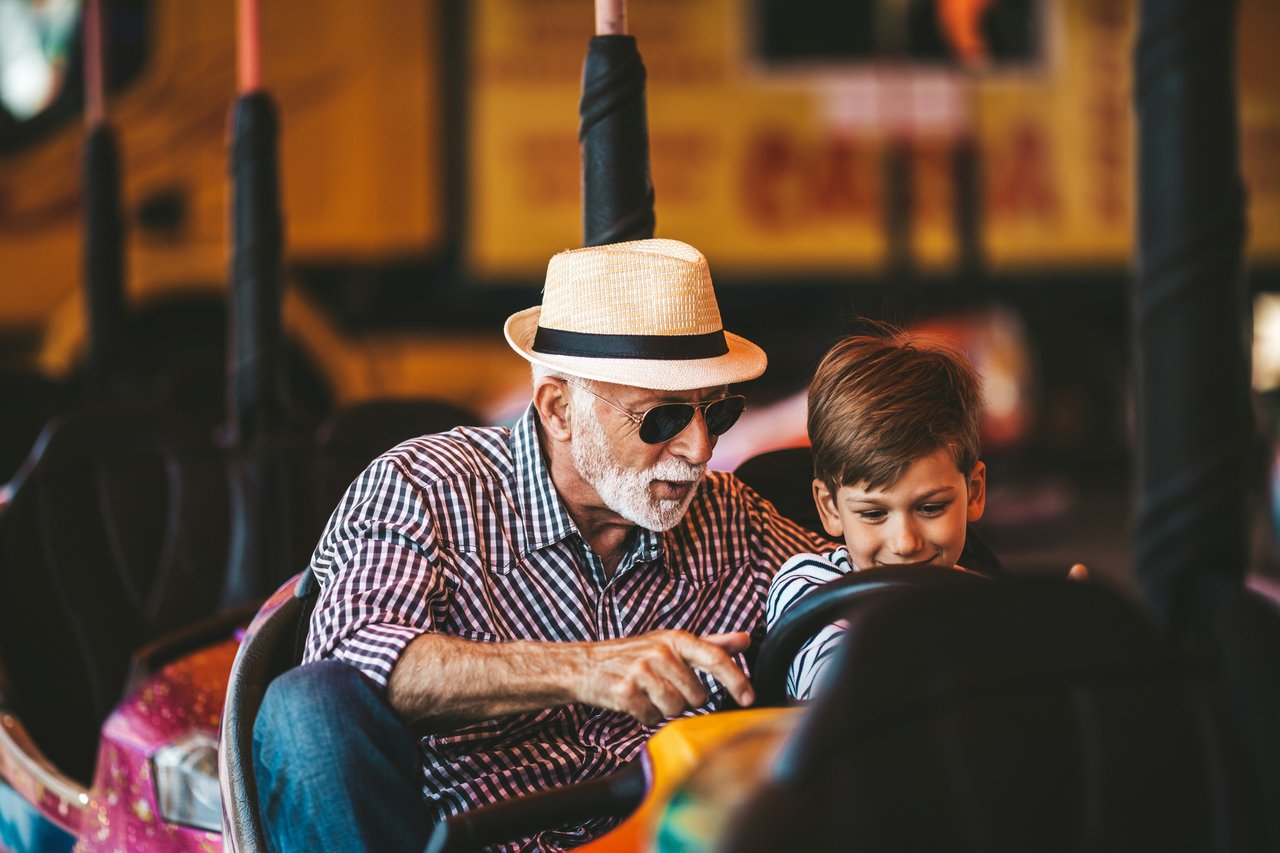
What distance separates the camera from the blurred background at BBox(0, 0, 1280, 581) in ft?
23.4

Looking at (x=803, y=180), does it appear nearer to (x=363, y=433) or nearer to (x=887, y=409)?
(x=363, y=433)

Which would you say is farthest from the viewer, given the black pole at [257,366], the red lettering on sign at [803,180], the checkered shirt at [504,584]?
the red lettering on sign at [803,180]

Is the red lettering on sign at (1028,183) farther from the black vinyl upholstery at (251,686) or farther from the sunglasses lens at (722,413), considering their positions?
the black vinyl upholstery at (251,686)

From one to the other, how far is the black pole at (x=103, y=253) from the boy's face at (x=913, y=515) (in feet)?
9.44

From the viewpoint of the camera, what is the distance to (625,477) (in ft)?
5.72

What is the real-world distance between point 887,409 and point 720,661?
0.40 metres

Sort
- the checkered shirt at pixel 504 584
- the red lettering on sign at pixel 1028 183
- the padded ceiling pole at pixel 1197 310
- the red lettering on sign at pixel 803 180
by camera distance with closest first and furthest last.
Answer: the padded ceiling pole at pixel 1197 310 < the checkered shirt at pixel 504 584 < the red lettering on sign at pixel 803 180 < the red lettering on sign at pixel 1028 183

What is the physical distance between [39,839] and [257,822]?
102cm

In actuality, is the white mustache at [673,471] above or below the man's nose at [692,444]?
below

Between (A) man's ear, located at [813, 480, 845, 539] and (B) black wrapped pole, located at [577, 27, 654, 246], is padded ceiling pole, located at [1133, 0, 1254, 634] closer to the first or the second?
(A) man's ear, located at [813, 480, 845, 539]

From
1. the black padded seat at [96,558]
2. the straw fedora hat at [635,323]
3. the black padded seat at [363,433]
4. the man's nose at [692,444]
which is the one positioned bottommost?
the black padded seat at [96,558]

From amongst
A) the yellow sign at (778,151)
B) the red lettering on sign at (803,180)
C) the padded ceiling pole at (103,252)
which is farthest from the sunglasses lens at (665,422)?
the red lettering on sign at (803,180)

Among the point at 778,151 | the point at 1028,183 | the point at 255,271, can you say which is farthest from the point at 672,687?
the point at 1028,183

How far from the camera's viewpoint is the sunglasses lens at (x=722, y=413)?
1.77m
